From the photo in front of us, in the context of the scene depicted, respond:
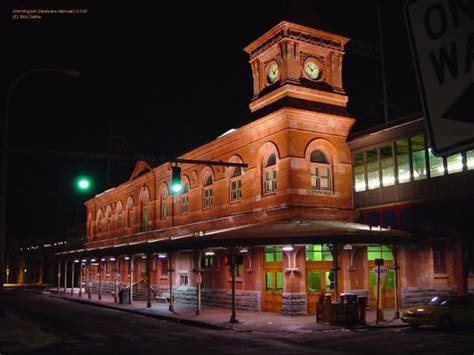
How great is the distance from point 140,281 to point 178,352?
26914 mm

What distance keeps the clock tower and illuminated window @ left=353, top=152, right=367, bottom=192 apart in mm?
Result: 2437

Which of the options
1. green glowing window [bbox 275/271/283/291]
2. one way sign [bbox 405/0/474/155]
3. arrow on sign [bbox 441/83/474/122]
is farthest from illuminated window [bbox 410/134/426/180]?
arrow on sign [bbox 441/83/474/122]

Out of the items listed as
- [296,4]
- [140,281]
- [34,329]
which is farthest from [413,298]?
[140,281]

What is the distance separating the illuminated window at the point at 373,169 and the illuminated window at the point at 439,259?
4.70m

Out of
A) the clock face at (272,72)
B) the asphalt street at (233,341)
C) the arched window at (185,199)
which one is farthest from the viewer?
the arched window at (185,199)

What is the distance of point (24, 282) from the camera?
9581 centimetres

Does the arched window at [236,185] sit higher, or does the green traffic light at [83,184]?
the arched window at [236,185]

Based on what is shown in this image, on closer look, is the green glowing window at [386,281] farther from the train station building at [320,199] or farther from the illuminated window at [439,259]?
the illuminated window at [439,259]

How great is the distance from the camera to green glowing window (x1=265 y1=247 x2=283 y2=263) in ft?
93.5

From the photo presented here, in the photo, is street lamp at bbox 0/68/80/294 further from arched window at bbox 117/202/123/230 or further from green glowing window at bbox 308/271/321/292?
arched window at bbox 117/202/123/230

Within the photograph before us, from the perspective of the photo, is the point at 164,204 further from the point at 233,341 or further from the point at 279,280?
the point at 233,341

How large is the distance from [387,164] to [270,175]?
19.2 feet

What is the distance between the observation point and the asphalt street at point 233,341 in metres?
15.7

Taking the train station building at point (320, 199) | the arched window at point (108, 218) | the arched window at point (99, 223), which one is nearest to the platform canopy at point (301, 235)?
the train station building at point (320, 199)
